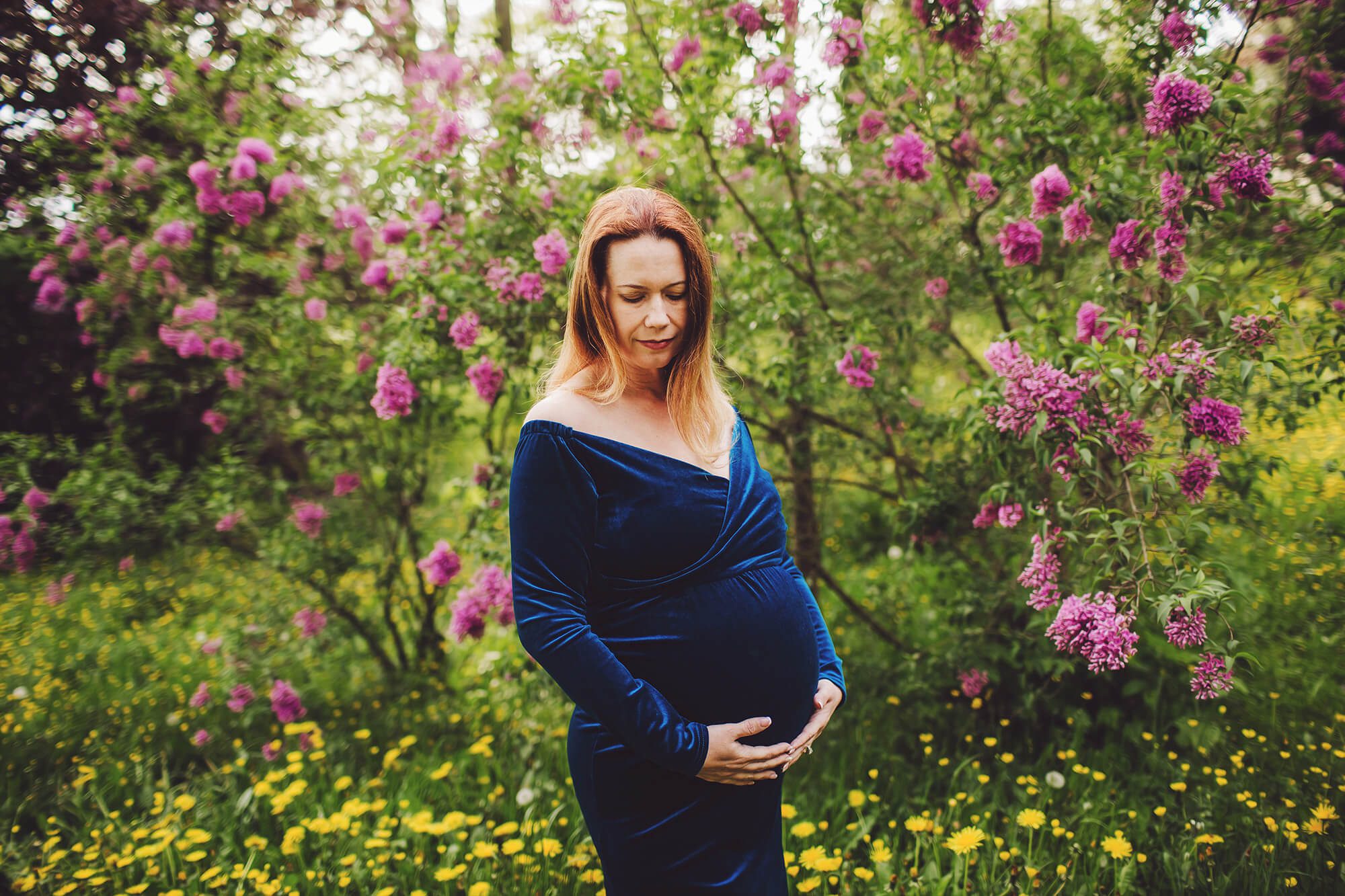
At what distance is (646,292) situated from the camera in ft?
4.37

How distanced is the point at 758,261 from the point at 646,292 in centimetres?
166

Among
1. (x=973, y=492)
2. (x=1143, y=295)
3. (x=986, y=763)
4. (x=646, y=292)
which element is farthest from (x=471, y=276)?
(x=986, y=763)

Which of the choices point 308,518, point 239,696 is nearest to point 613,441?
point 308,518

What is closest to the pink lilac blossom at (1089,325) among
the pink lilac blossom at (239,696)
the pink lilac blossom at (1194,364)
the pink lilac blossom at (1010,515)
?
the pink lilac blossom at (1194,364)

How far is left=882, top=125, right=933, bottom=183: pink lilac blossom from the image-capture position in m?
2.49

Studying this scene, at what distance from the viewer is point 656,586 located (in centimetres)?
129

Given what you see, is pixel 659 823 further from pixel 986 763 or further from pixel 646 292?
pixel 986 763

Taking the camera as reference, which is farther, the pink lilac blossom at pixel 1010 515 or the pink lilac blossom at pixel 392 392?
the pink lilac blossom at pixel 392 392

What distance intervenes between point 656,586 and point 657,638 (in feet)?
0.29

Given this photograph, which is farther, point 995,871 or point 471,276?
point 471,276

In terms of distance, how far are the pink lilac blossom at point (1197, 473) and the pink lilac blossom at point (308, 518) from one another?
3.39 meters

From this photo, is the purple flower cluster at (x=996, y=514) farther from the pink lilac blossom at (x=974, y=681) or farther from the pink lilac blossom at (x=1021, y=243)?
the pink lilac blossom at (x=1021, y=243)

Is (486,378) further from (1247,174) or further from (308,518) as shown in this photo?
(1247,174)

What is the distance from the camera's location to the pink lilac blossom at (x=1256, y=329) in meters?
1.80
